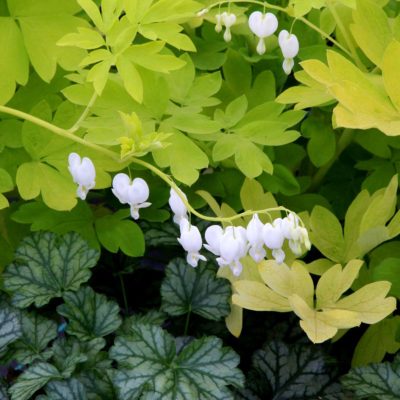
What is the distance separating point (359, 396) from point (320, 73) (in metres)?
0.56

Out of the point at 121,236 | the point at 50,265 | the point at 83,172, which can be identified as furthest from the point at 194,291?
the point at 83,172

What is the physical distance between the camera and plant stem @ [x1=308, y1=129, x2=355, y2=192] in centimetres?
154

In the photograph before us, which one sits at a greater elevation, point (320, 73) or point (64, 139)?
point (320, 73)

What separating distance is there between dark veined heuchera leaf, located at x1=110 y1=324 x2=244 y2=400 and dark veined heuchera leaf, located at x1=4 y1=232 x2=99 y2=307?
19 centimetres

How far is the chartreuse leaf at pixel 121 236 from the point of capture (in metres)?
1.45

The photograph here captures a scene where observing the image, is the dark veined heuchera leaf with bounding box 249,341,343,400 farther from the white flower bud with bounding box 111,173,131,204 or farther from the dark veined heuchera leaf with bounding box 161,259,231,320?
the white flower bud with bounding box 111,173,131,204

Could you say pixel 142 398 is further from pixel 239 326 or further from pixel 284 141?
pixel 284 141

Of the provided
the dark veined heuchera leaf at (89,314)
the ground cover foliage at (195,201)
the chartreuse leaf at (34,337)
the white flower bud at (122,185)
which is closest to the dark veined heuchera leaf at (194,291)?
the ground cover foliage at (195,201)

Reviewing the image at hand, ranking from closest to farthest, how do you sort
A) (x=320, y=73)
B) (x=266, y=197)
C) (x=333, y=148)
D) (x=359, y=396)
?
(x=320, y=73) < (x=359, y=396) < (x=266, y=197) < (x=333, y=148)

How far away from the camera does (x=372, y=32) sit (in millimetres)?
1308

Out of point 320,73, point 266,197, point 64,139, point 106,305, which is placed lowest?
point 106,305

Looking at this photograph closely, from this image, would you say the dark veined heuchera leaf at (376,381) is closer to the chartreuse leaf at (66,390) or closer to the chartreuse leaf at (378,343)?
the chartreuse leaf at (378,343)

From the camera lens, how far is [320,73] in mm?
1148

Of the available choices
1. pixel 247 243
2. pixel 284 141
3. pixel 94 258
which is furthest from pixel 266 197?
pixel 94 258
